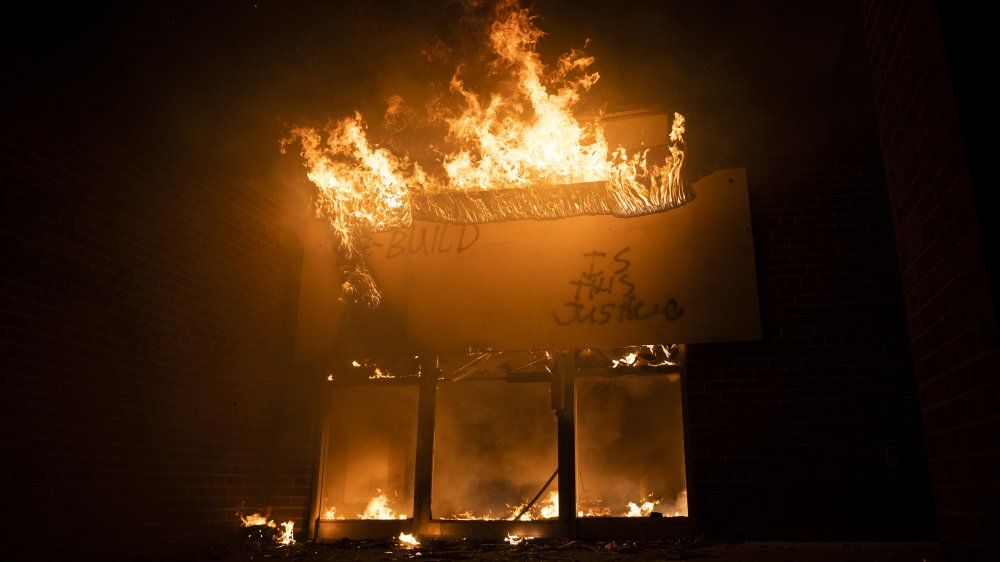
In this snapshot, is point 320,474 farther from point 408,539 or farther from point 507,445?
point 507,445

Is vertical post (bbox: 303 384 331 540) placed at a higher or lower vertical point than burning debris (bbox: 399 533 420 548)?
higher

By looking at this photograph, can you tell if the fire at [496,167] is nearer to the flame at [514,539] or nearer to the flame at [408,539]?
the flame at [408,539]

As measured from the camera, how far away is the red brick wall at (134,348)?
4.50 metres

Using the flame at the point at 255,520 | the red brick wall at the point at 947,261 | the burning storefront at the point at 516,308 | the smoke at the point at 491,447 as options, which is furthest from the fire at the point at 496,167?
the red brick wall at the point at 947,261

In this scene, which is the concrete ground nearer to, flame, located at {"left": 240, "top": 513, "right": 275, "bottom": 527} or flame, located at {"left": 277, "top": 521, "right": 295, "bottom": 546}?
flame, located at {"left": 277, "top": 521, "right": 295, "bottom": 546}

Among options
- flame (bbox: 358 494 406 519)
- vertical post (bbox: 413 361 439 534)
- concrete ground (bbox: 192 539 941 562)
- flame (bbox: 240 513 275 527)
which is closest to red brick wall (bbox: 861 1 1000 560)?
concrete ground (bbox: 192 539 941 562)

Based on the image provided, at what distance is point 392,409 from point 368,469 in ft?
2.04

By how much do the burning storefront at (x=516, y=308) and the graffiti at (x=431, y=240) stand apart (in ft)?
0.05

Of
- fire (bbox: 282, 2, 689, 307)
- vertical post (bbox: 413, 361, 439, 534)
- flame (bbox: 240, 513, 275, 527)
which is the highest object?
fire (bbox: 282, 2, 689, 307)

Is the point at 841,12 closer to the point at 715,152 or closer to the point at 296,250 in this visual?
the point at 715,152

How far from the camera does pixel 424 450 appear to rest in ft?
21.4

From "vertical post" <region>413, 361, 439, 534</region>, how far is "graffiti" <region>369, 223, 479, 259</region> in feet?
3.89

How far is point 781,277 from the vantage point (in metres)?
6.06

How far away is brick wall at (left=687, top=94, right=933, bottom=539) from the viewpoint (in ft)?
18.1
